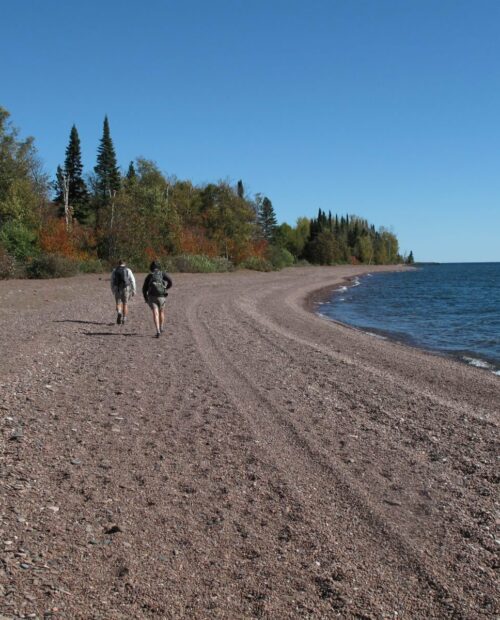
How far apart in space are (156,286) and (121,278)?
2055mm

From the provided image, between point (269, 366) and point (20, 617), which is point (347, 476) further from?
point (269, 366)

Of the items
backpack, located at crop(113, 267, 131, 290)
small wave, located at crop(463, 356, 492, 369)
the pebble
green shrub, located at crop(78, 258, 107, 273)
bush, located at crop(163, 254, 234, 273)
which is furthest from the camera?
bush, located at crop(163, 254, 234, 273)

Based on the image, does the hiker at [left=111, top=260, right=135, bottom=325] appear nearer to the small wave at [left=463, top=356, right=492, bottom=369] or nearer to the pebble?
the pebble

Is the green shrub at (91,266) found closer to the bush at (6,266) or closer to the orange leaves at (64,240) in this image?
the orange leaves at (64,240)

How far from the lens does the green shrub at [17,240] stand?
3497cm

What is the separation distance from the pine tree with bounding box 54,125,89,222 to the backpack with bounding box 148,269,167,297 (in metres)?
59.5

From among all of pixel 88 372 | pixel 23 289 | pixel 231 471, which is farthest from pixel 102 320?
pixel 231 471

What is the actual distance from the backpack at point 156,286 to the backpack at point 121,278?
1717 mm

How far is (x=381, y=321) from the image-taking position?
25.8m

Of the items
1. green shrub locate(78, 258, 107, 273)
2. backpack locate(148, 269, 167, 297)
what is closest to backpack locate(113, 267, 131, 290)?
backpack locate(148, 269, 167, 297)

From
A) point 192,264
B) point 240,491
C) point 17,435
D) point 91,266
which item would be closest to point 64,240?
point 91,266

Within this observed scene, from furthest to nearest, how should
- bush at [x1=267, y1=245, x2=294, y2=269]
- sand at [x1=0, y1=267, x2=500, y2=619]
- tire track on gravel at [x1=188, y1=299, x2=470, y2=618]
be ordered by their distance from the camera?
bush at [x1=267, y1=245, x2=294, y2=269]
tire track on gravel at [x1=188, y1=299, x2=470, y2=618]
sand at [x1=0, y1=267, x2=500, y2=619]

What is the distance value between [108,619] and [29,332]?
39.3 feet

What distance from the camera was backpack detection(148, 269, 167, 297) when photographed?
1415 centimetres
